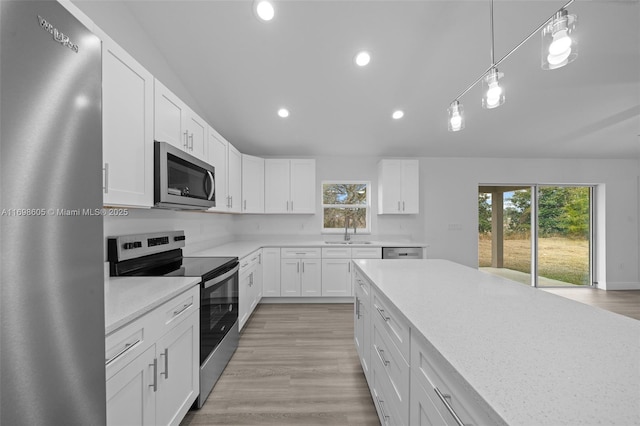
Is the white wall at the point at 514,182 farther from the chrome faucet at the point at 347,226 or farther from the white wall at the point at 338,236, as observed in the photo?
the chrome faucet at the point at 347,226

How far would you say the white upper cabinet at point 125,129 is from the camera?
54.5 inches

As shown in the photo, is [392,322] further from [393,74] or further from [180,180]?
[393,74]

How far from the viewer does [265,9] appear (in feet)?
7.53

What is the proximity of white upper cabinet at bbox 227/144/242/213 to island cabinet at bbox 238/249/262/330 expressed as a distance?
2.27ft

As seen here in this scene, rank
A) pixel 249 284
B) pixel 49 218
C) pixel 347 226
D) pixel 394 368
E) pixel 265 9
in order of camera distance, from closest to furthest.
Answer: pixel 49 218 → pixel 394 368 → pixel 265 9 → pixel 249 284 → pixel 347 226

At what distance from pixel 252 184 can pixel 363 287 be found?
2793 millimetres

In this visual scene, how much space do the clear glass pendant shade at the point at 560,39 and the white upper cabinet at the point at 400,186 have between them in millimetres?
3114

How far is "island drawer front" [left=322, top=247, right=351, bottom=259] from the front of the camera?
13.6ft

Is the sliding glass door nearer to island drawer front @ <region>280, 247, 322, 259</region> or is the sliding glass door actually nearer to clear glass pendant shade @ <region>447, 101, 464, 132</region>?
island drawer front @ <region>280, 247, 322, 259</region>

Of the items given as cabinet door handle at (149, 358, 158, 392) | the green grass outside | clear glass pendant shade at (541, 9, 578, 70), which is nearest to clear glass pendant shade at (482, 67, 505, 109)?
clear glass pendant shade at (541, 9, 578, 70)

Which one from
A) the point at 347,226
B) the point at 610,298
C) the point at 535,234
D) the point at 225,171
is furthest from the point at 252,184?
the point at 610,298

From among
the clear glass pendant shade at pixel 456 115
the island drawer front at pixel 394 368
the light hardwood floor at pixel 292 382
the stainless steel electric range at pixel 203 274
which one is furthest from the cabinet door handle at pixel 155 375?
the clear glass pendant shade at pixel 456 115

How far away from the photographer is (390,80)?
128 inches

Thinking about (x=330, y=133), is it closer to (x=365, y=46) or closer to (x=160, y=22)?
(x=365, y=46)
